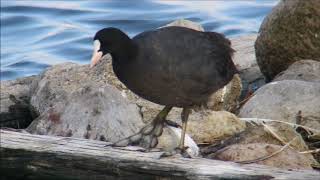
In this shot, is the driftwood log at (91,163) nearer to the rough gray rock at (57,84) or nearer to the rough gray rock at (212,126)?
the rough gray rock at (212,126)

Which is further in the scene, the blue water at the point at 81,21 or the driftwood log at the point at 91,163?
the blue water at the point at 81,21

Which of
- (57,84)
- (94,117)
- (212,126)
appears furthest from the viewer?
(57,84)

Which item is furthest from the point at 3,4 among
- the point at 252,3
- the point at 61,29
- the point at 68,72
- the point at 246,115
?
the point at 246,115

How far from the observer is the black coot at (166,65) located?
640 centimetres

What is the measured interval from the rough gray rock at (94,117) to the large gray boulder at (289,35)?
7.37ft

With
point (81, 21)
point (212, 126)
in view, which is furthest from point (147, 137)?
point (81, 21)

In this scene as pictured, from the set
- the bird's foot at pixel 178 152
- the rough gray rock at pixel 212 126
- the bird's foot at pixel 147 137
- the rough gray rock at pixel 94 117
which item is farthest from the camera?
the rough gray rock at pixel 212 126

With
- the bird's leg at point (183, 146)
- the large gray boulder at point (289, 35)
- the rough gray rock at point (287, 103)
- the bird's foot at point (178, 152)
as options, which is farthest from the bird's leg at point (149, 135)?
the large gray boulder at point (289, 35)

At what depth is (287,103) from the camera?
8023 millimetres

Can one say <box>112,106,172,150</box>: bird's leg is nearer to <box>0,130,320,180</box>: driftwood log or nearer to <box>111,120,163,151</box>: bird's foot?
<box>111,120,163,151</box>: bird's foot

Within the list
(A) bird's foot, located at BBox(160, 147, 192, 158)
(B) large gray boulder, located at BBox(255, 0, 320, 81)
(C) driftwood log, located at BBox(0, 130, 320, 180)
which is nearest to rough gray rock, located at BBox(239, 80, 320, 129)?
(B) large gray boulder, located at BBox(255, 0, 320, 81)

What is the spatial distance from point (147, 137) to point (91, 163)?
0.95 metres

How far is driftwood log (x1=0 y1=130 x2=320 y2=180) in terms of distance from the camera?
5750 mm

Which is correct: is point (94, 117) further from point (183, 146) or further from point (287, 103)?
point (287, 103)
